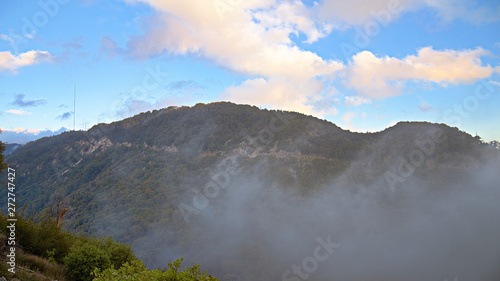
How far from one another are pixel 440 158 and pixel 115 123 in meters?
106

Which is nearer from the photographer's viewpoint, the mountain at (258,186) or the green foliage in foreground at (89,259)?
the green foliage in foreground at (89,259)

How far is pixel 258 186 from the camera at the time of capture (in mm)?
80125

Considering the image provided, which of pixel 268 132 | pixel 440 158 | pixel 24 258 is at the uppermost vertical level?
pixel 268 132

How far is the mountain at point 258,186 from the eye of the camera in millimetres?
65750

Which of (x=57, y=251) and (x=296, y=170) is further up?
(x=296, y=170)

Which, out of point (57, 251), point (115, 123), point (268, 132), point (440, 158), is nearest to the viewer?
point (57, 251)

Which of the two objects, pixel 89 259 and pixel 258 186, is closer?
pixel 89 259

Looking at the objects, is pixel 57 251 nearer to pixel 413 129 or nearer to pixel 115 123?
pixel 413 129

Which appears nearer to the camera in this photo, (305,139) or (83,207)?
(83,207)

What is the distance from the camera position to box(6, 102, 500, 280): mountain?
216ft

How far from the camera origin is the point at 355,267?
62.9 meters

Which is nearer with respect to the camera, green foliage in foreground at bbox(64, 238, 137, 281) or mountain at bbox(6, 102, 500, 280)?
green foliage in foreground at bbox(64, 238, 137, 281)

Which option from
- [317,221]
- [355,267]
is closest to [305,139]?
[317,221]

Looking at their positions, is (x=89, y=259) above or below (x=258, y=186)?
below
